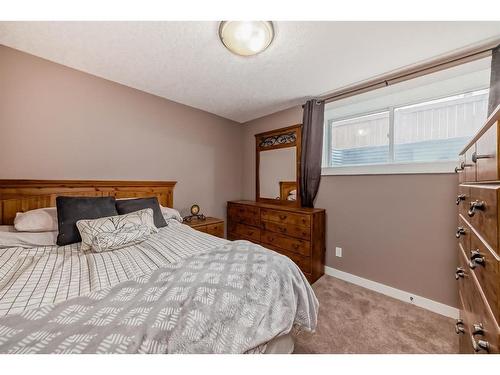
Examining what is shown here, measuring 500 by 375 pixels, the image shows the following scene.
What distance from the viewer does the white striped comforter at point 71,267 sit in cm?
80

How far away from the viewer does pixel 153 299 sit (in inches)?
31.5

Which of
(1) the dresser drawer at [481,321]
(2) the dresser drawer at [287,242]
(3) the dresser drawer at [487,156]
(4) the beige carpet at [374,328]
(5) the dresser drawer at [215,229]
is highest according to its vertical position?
(3) the dresser drawer at [487,156]

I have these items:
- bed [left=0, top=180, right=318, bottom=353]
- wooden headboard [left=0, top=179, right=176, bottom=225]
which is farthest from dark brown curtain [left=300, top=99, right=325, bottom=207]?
wooden headboard [left=0, top=179, right=176, bottom=225]

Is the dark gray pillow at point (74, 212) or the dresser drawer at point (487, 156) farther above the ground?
the dresser drawer at point (487, 156)

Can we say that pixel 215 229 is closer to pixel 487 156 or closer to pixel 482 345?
pixel 482 345

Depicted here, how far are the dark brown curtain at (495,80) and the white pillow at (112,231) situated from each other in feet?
9.15

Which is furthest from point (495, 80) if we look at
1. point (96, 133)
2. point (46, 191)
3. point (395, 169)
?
point (46, 191)

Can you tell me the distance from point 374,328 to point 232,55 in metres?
2.54

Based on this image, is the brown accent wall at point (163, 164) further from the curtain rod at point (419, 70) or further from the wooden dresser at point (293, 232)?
the curtain rod at point (419, 70)

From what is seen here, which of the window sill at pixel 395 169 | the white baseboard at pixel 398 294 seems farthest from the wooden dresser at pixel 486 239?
the white baseboard at pixel 398 294

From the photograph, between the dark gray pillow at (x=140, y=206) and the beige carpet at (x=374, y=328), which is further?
the dark gray pillow at (x=140, y=206)

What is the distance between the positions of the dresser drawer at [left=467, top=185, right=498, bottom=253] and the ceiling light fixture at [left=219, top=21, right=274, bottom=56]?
149 centimetres

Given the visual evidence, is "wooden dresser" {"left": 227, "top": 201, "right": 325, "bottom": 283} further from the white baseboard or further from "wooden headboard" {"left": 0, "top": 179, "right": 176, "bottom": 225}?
"wooden headboard" {"left": 0, "top": 179, "right": 176, "bottom": 225}
